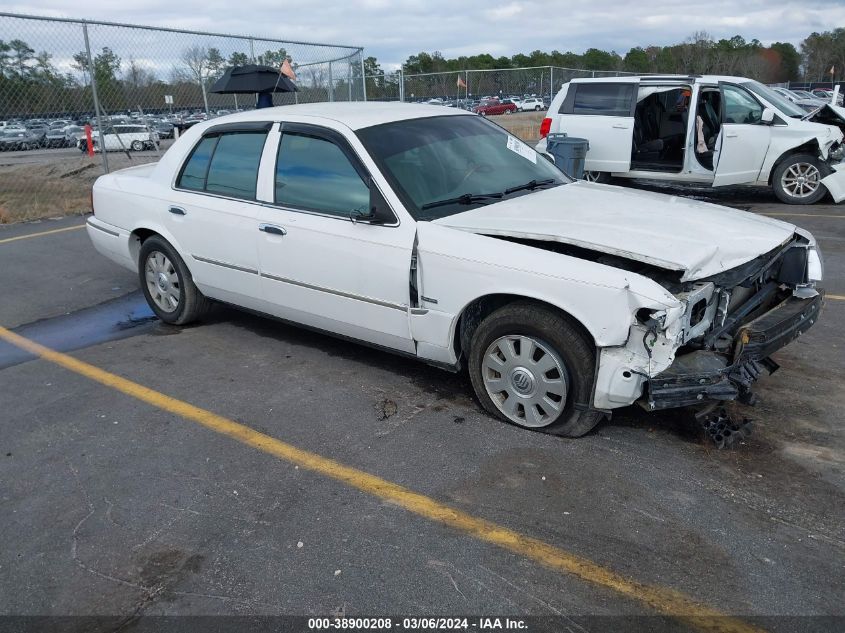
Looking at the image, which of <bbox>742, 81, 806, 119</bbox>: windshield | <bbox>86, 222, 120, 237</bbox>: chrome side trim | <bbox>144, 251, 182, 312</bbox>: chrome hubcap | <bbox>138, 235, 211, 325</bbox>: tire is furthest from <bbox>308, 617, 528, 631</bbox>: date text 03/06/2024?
<bbox>742, 81, 806, 119</bbox>: windshield

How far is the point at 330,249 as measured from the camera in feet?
14.3

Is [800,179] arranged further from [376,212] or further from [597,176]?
[376,212]

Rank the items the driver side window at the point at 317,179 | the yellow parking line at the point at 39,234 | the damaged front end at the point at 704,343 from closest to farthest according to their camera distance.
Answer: the damaged front end at the point at 704,343
the driver side window at the point at 317,179
the yellow parking line at the point at 39,234

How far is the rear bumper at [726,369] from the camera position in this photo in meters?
3.35

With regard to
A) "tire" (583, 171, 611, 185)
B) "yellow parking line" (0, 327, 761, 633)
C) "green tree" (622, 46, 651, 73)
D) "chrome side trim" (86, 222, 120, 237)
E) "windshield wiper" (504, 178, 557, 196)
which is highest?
"green tree" (622, 46, 651, 73)

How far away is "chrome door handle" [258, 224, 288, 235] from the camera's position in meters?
4.59

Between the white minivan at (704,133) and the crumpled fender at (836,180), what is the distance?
0.05ft

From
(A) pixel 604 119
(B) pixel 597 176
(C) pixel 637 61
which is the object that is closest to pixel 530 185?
(A) pixel 604 119

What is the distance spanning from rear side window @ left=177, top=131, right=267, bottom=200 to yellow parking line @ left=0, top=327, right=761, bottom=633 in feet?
5.05

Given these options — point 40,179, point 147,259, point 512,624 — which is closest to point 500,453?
point 512,624

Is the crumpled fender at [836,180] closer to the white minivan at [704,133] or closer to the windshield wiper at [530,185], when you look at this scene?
the white minivan at [704,133]

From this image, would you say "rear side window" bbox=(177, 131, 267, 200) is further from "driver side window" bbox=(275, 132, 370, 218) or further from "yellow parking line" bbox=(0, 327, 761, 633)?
"yellow parking line" bbox=(0, 327, 761, 633)

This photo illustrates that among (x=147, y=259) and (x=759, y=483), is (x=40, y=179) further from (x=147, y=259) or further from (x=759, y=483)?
(x=759, y=483)

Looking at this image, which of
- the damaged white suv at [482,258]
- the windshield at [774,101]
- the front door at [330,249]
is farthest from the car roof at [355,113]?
the windshield at [774,101]
